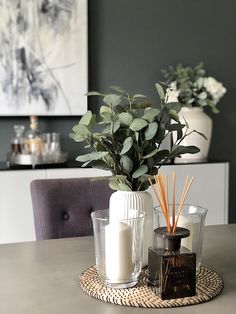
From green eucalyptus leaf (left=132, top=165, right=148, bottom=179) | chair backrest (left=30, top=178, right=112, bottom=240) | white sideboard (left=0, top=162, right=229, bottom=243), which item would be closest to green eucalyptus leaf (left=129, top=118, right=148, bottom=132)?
green eucalyptus leaf (left=132, top=165, right=148, bottom=179)

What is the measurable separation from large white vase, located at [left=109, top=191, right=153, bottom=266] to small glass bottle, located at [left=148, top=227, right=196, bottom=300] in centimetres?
14

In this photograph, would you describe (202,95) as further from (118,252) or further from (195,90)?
(118,252)

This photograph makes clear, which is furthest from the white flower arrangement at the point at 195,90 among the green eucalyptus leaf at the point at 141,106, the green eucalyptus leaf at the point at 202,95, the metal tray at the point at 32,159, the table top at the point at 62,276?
the green eucalyptus leaf at the point at 141,106

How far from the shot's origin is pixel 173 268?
1145 mm

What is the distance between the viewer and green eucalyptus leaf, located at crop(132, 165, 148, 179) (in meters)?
1.29

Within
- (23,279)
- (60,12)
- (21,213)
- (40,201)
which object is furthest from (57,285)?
(60,12)

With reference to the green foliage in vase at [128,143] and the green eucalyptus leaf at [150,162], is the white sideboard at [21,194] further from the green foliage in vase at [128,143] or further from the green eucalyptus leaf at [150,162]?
the green eucalyptus leaf at [150,162]

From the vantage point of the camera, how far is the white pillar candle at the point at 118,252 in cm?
119

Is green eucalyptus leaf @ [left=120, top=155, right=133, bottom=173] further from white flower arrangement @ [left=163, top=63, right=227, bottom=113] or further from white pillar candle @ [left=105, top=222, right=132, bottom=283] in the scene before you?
white flower arrangement @ [left=163, top=63, right=227, bottom=113]

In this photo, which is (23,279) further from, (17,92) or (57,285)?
(17,92)

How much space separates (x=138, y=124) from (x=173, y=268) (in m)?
0.37

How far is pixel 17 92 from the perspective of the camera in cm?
290

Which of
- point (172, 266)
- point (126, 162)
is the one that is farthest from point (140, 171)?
point (172, 266)

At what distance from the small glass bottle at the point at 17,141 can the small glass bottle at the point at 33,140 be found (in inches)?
1.3
